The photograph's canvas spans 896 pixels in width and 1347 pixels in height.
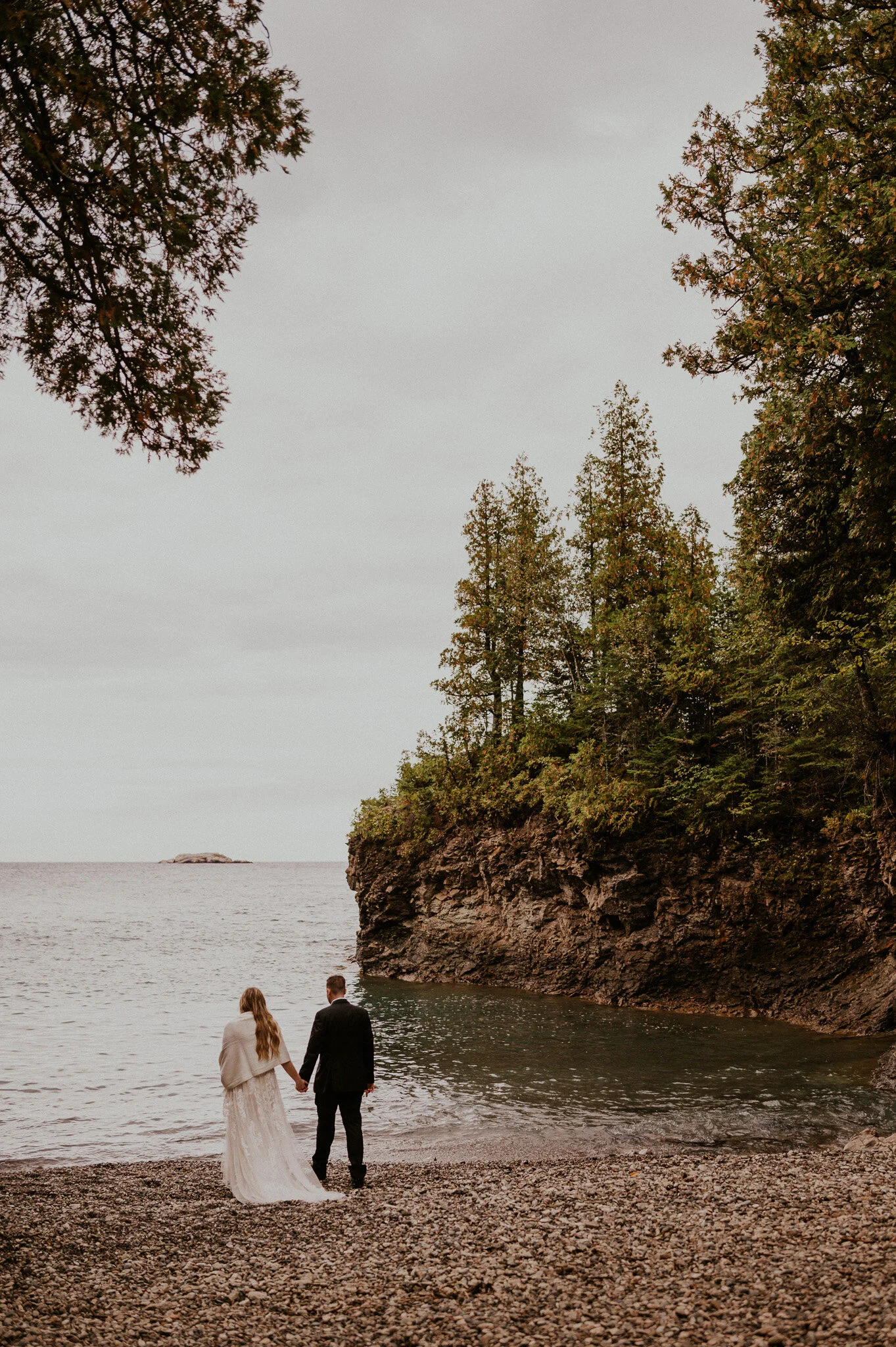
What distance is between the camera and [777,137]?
501 inches

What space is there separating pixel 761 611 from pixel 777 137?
9.10 metres

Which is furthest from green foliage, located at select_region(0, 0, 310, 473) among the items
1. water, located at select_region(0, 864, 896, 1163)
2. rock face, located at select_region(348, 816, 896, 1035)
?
rock face, located at select_region(348, 816, 896, 1035)

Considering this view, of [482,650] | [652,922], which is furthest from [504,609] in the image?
[652,922]

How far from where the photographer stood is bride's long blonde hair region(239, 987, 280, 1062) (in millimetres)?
9414

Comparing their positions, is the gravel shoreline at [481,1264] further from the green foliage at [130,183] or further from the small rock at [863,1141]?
the green foliage at [130,183]

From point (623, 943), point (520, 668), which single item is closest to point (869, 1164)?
point (623, 943)

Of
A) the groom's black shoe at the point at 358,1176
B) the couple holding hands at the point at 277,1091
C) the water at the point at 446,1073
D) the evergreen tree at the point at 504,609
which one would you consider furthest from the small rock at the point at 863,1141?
the evergreen tree at the point at 504,609

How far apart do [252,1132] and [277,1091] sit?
0.46 meters

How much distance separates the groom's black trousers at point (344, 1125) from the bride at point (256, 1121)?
380 millimetres

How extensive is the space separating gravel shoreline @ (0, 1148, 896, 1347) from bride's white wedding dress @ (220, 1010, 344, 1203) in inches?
12.9

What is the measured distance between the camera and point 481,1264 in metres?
6.66

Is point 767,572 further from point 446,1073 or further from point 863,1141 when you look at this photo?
point 446,1073

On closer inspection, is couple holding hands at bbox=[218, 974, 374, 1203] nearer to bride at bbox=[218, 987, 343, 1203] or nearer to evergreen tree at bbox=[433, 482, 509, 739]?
bride at bbox=[218, 987, 343, 1203]

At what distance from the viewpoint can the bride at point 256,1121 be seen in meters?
9.34
